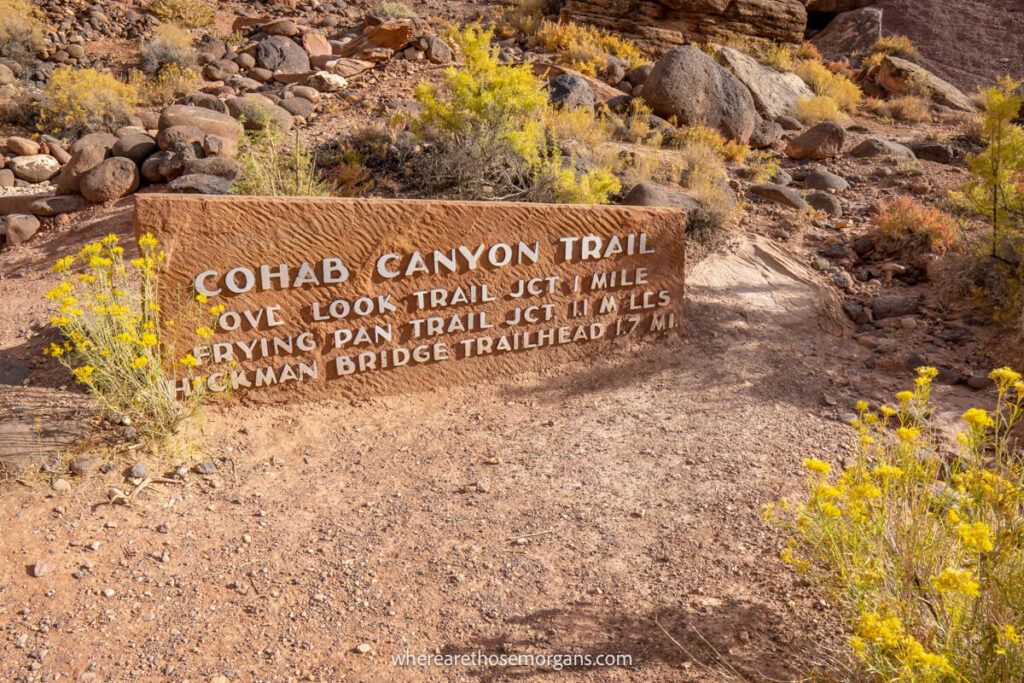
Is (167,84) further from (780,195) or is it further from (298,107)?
(780,195)

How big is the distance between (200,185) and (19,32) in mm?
8595

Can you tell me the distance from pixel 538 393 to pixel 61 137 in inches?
343

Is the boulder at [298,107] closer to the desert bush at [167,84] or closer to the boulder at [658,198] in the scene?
the desert bush at [167,84]

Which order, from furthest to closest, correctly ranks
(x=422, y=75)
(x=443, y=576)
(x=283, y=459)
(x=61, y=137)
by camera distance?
(x=422, y=75) → (x=61, y=137) → (x=283, y=459) → (x=443, y=576)

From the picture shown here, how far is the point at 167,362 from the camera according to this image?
427cm

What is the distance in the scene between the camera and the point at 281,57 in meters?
12.3

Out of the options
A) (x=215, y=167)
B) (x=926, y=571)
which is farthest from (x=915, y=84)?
(x=926, y=571)

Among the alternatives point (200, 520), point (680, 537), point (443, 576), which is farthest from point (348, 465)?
point (680, 537)

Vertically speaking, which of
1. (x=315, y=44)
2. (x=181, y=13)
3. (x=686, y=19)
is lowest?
(x=315, y=44)

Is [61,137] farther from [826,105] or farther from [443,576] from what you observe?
[826,105]

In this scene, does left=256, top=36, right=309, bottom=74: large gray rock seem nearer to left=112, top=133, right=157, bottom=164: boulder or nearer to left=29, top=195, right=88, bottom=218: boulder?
left=112, top=133, right=157, bottom=164: boulder

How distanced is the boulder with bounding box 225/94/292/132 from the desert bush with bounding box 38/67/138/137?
164cm

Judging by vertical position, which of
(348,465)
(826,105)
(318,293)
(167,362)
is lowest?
(348,465)

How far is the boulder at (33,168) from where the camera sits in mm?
9094
